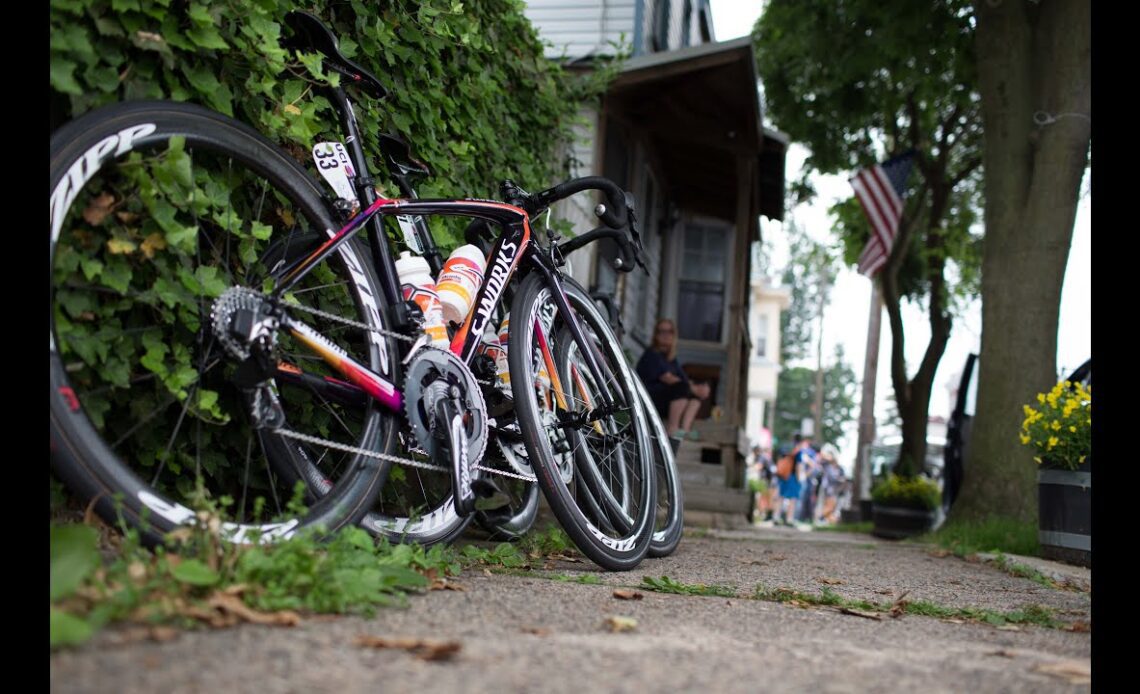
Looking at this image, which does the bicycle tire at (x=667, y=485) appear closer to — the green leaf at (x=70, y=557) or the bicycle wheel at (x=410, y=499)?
the bicycle wheel at (x=410, y=499)

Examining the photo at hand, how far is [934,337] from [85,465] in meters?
15.0

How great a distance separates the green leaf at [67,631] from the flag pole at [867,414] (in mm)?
18590

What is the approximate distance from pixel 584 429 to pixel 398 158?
1.18 meters

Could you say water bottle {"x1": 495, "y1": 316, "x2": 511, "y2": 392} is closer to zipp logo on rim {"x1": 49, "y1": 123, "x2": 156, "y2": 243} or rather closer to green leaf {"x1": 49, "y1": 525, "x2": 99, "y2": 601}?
zipp logo on rim {"x1": 49, "y1": 123, "x2": 156, "y2": 243}

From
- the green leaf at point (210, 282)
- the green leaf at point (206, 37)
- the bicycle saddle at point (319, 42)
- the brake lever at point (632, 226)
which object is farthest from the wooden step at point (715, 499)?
the green leaf at point (206, 37)

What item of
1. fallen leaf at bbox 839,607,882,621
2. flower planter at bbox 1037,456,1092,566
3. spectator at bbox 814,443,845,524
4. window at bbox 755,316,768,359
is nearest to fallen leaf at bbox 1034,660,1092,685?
fallen leaf at bbox 839,607,882,621

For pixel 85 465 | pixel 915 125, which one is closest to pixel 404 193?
pixel 85 465

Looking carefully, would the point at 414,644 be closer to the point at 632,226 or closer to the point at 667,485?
the point at 632,226

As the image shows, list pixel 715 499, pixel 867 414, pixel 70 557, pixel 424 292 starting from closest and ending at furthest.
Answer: pixel 70 557 → pixel 424 292 → pixel 715 499 → pixel 867 414

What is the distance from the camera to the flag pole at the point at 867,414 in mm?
20172

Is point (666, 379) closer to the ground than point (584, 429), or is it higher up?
higher up

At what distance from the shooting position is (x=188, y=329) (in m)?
2.69

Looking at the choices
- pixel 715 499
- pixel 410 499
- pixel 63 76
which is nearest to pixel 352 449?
pixel 63 76
